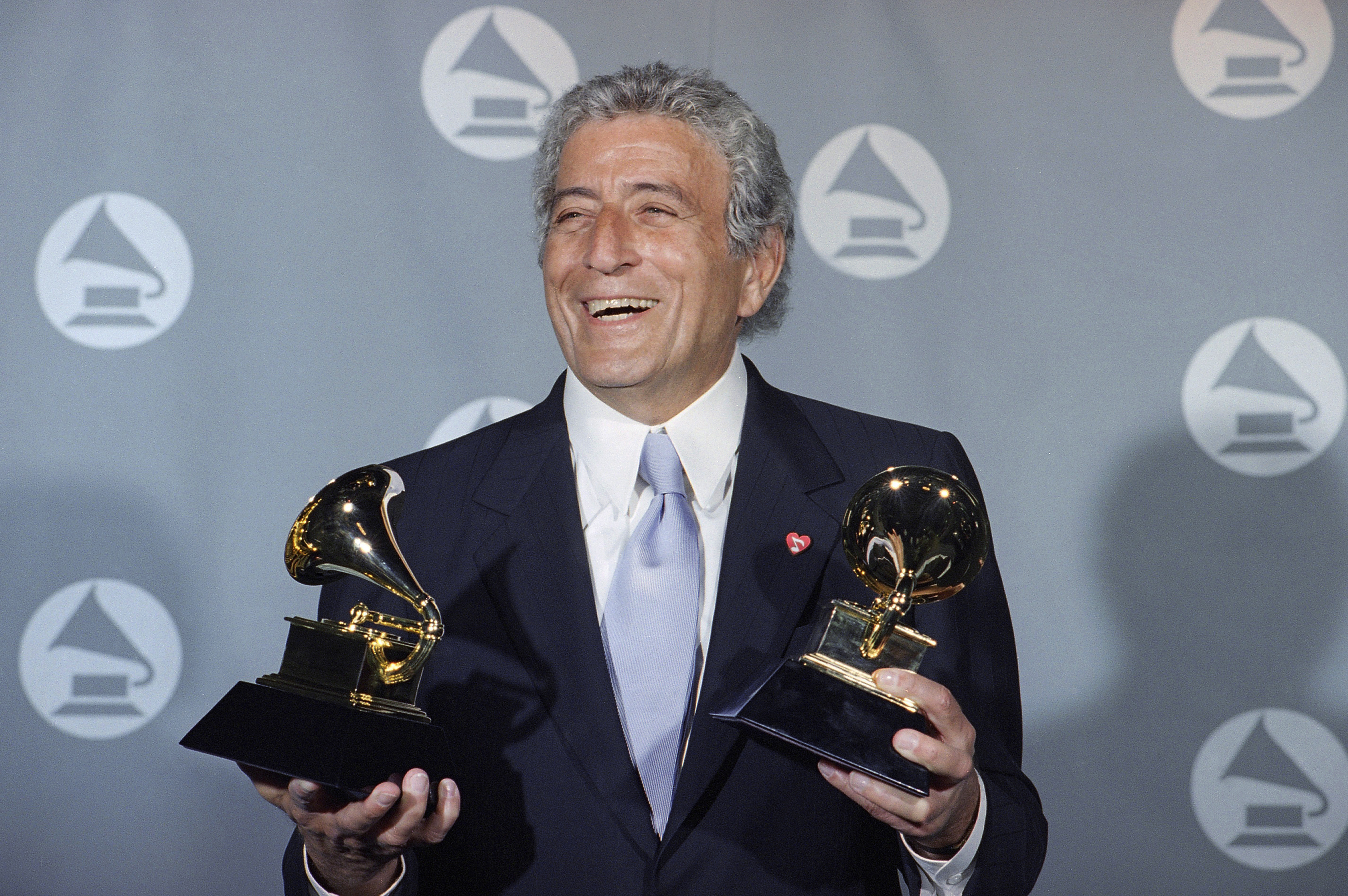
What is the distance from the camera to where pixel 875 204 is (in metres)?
2.73

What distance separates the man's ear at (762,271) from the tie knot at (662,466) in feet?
1.05

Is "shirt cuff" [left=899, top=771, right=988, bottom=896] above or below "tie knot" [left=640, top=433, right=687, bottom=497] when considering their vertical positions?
below

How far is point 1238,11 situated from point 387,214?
1.86 meters

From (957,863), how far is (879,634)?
37 centimetres

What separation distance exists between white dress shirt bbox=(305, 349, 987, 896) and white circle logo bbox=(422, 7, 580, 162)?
106 cm

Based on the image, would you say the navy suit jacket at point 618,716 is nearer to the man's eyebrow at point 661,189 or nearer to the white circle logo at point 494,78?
the man's eyebrow at point 661,189

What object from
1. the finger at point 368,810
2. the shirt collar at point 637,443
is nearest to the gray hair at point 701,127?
the shirt collar at point 637,443

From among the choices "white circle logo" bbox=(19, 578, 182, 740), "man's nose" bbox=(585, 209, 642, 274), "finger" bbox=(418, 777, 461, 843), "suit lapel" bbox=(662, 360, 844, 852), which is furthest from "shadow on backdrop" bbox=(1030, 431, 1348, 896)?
"white circle logo" bbox=(19, 578, 182, 740)

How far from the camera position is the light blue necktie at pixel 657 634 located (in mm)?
1608

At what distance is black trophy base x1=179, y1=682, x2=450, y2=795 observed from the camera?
1262mm

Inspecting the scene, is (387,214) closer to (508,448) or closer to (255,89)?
(255,89)

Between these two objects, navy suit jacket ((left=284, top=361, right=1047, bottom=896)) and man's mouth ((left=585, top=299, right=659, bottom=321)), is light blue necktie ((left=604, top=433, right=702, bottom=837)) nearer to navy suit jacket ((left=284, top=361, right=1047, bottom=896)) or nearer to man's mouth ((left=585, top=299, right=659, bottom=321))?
navy suit jacket ((left=284, top=361, right=1047, bottom=896))

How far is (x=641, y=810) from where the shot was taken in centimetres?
157

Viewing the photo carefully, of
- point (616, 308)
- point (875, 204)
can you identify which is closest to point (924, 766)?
point (616, 308)
